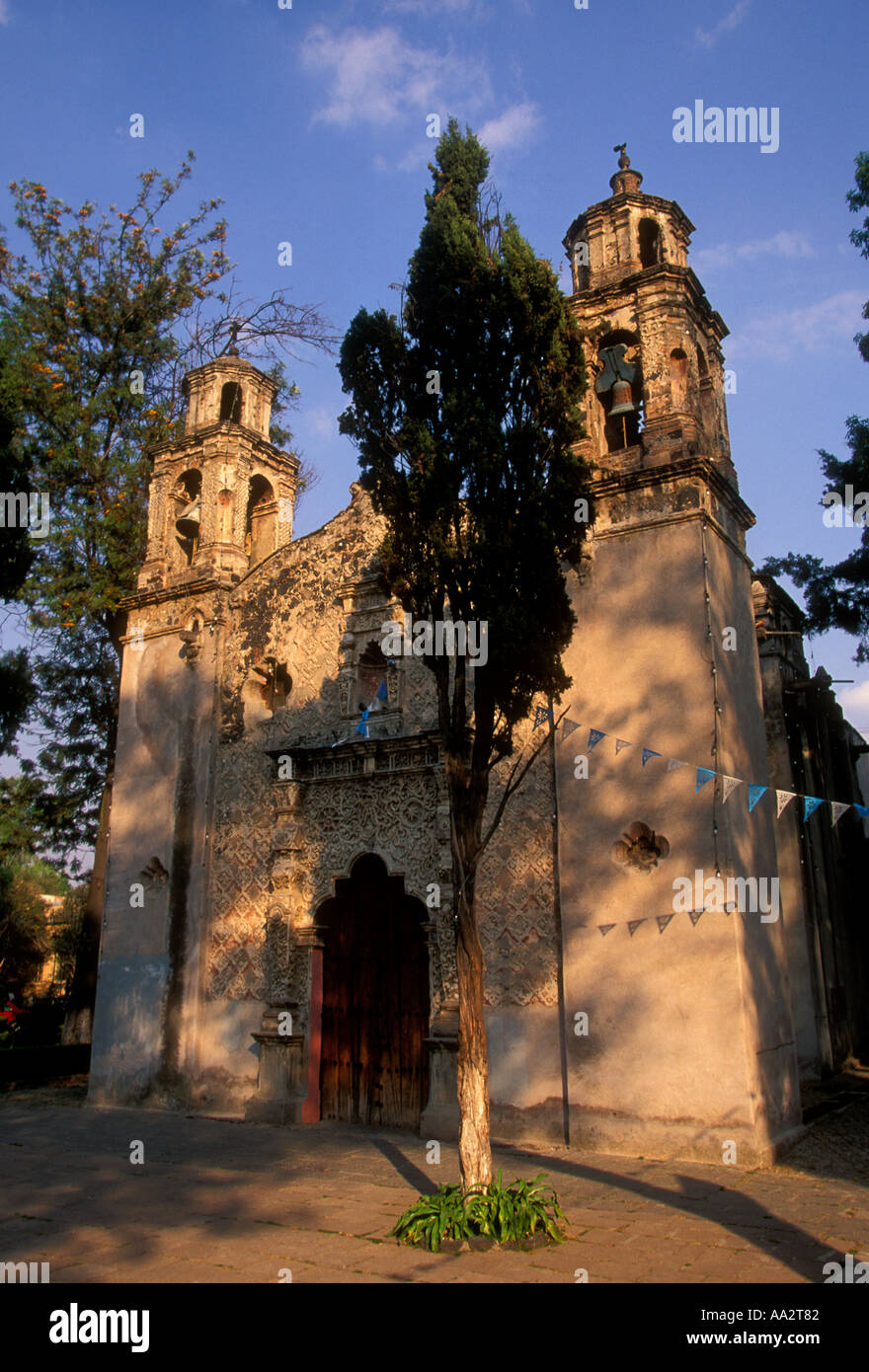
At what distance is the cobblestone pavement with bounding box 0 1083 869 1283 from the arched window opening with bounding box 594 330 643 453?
724 cm

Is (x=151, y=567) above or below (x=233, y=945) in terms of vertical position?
above

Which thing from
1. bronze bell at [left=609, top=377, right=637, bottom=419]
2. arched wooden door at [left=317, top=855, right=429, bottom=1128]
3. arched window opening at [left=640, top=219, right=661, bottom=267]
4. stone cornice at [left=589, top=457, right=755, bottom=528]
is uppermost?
arched window opening at [left=640, top=219, right=661, bottom=267]

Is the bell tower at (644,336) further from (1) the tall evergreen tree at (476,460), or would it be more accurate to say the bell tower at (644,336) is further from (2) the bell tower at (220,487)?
(2) the bell tower at (220,487)

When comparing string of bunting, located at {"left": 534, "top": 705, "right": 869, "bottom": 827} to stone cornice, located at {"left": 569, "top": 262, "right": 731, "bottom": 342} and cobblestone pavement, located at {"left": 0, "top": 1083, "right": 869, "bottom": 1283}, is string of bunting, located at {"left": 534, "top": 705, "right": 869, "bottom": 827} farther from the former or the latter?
stone cornice, located at {"left": 569, "top": 262, "right": 731, "bottom": 342}

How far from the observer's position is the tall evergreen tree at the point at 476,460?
23.4 ft

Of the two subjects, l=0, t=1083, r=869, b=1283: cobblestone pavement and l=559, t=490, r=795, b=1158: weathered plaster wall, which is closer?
l=0, t=1083, r=869, b=1283: cobblestone pavement

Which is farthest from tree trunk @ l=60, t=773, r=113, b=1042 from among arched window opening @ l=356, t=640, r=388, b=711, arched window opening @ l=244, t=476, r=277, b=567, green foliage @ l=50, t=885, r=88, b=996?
green foliage @ l=50, t=885, r=88, b=996

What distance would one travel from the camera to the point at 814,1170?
8141mm

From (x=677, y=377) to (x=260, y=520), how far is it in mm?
7051

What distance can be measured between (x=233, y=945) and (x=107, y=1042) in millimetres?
2460

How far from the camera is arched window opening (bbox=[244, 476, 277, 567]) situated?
15.1 meters

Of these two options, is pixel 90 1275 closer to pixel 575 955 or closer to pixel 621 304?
pixel 575 955

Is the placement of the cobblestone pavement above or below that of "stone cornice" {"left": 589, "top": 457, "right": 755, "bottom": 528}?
below
